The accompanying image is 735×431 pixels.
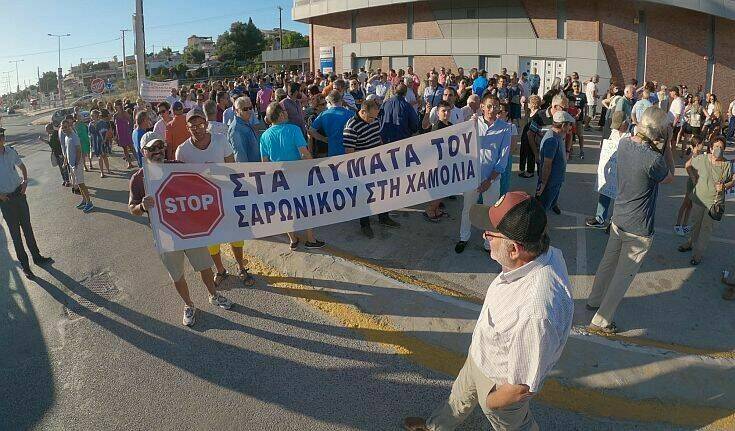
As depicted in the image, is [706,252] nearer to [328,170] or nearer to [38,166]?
[328,170]

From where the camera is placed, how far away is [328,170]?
5.25 meters

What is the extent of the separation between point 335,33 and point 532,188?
1057 inches

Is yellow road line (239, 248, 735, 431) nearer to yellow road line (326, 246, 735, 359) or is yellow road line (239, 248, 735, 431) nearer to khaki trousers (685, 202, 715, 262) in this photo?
yellow road line (326, 246, 735, 359)

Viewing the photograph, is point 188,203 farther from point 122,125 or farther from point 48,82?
point 48,82

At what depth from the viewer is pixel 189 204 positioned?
4746 mm

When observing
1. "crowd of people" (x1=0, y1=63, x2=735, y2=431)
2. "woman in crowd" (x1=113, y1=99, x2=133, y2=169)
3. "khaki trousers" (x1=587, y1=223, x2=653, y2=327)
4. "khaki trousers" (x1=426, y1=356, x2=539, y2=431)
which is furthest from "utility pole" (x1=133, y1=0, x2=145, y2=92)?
"khaki trousers" (x1=426, y1=356, x2=539, y2=431)

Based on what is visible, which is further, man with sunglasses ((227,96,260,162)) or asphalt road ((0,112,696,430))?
man with sunglasses ((227,96,260,162))

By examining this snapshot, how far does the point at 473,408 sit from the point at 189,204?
329cm

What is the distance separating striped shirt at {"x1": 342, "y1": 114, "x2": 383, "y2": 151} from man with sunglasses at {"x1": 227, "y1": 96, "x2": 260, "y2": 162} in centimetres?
131

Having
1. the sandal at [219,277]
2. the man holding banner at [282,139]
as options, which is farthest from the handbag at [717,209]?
the sandal at [219,277]

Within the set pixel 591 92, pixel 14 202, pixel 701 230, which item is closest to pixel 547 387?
pixel 701 230

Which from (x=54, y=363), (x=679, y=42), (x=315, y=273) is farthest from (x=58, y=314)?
(x=679, y=42)

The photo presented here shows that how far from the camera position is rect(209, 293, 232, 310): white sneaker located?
17.2ft

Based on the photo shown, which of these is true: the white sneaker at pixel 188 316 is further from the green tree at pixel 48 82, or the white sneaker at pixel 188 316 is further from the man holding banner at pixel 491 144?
the green tree at pixel 48 82
